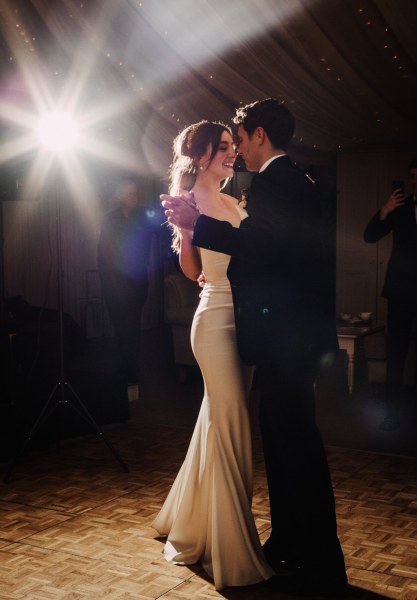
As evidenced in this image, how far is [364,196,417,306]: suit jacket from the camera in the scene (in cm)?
456

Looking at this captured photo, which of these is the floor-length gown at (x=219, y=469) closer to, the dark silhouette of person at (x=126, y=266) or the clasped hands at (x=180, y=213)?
the clasped hands at (x=180, y=213)

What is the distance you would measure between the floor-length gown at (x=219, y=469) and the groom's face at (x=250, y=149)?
0.35 metres

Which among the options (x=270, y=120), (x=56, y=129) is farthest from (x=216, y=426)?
(x=56, y=129)

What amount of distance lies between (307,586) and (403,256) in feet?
8.60

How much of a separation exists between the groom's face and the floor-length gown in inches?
13.6

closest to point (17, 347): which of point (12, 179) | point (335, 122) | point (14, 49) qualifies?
point (12, 179)

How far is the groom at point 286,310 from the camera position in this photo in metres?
2.28

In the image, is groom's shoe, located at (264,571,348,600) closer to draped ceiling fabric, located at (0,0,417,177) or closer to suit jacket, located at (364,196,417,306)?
suit jacket, located at (364,196,417,306)

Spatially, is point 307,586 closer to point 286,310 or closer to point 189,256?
point 286,310

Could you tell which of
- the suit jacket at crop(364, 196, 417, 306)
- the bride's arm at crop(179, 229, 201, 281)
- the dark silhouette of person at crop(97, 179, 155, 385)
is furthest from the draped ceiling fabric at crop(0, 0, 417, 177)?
the bride's arm at crop(179, 229, 201, 281)

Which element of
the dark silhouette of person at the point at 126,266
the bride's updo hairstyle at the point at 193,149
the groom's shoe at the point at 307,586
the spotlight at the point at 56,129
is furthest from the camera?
the dark silhouette of person at the point at 126,266

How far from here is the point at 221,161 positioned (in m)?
2.64

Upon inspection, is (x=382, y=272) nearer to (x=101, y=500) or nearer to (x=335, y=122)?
(x=335, y=122)

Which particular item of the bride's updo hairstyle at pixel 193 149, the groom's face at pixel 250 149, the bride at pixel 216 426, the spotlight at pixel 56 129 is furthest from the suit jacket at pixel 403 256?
the groom's face at pixel 250 149
